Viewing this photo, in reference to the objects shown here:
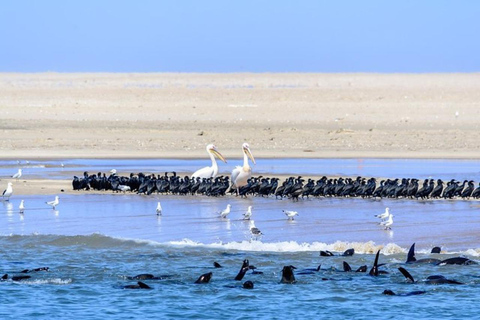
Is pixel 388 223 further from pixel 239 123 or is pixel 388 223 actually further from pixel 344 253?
pixel 239 123

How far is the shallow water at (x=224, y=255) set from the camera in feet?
35.7

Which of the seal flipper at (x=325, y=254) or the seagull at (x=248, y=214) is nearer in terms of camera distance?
the seal flipper at (x=325, y=254)

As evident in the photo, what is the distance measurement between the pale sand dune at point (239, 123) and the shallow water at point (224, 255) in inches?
493

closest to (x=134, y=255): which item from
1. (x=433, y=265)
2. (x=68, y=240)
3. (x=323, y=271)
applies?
(x=68, y=240)

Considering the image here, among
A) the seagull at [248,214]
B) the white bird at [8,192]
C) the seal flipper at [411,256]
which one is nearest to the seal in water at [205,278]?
the seal flipper at [411,256]

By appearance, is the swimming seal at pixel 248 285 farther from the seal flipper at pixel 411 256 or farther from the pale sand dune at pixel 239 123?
the pale sand dune at pixel 239 123

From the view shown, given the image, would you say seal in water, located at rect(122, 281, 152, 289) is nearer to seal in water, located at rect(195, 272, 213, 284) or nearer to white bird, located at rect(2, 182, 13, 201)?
seal in water, located at rect(195, 272, 213, 284)

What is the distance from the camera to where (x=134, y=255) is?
13.3 metres

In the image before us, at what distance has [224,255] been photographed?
13117 mm

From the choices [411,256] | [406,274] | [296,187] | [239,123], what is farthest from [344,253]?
[239,123]

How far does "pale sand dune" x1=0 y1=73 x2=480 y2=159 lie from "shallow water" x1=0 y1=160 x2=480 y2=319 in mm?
12520

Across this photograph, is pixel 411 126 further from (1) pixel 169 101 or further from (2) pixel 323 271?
(2) pixel 323 271

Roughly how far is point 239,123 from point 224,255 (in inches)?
1131

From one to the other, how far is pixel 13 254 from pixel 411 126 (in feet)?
94.0
